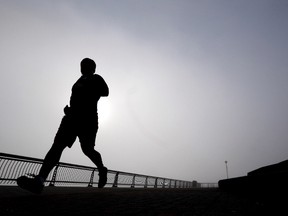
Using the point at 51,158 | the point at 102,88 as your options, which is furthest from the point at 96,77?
the point at 51,158

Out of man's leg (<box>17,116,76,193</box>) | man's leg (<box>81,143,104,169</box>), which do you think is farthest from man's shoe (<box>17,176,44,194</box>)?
man's leg (<box>81,143,104,169</box>)

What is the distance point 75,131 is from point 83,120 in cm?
20

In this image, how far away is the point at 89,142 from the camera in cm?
A: 338

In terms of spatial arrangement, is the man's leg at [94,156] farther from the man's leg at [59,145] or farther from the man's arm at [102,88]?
the man's arm at [102,88]

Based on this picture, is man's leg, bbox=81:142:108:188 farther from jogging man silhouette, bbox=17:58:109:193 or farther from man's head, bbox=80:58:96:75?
man's head, bbox=80:58:96:75

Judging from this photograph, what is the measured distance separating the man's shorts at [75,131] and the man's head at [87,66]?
2.72ft

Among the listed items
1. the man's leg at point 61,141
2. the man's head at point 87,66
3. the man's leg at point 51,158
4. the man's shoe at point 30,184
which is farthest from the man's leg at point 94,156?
the man's head at point 87,66

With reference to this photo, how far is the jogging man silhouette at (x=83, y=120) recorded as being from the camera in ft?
10.4

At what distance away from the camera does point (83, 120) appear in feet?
10.8

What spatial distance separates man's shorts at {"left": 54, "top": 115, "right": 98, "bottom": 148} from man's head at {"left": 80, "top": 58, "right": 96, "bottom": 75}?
2.72 ft

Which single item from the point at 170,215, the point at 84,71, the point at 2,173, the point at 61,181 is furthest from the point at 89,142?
the point at 61,181

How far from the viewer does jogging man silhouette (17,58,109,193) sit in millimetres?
3182

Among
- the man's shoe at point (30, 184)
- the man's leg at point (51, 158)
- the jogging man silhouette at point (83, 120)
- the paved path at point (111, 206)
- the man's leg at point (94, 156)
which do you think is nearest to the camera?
the paved path at point (111, 206)

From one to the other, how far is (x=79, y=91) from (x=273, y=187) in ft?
10.1
